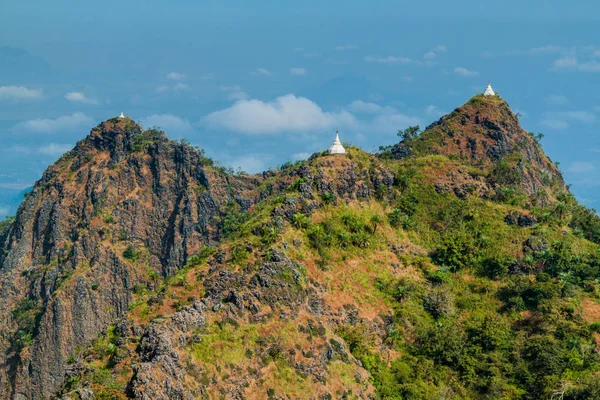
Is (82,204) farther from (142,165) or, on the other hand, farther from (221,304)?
(221,304)

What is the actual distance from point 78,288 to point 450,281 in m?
78.1

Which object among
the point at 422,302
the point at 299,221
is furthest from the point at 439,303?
the point at 299,221

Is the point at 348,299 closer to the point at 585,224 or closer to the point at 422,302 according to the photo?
the point at 422,302

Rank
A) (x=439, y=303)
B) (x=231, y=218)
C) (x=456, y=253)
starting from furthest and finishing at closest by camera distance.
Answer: (x=231, y=218)
(x=456, y=253)
(x=439, y=303)

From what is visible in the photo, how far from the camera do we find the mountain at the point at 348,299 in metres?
74.7

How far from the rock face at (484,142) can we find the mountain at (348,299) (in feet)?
2.75

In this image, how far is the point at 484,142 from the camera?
514ft

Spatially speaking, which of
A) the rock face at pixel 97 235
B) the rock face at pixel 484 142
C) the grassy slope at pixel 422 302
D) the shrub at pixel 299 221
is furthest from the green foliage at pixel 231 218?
the shrub at pixel 299 221

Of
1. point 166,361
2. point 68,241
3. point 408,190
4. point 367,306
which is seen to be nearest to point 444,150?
point 408,190

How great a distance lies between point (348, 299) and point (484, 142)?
78.4 m

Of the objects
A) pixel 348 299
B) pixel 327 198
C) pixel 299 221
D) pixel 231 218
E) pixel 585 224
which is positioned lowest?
pixel 348 299

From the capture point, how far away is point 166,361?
68.6 meters

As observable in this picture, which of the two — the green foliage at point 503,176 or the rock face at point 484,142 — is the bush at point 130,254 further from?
the green foliage at point 503,176

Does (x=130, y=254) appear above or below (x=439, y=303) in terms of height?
above
